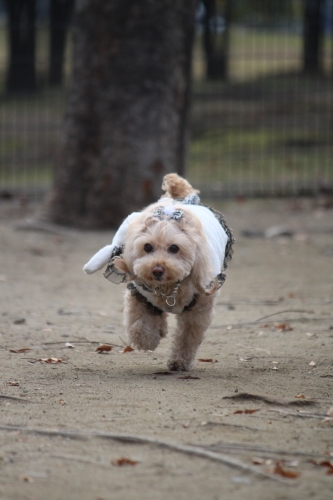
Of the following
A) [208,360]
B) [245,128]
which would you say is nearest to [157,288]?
[208,360]

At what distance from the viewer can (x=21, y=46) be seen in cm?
2117

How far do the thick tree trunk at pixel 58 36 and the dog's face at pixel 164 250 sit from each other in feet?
29.3

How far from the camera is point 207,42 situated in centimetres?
1766

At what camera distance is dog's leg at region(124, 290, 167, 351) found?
4.55 meters

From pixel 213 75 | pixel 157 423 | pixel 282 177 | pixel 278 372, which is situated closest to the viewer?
pixel 157 423

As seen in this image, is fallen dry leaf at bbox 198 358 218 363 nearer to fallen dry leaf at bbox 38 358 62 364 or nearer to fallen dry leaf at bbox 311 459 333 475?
fallen dry leaf at bbox 38 358 62 364

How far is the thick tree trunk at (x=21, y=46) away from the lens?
1825 cm

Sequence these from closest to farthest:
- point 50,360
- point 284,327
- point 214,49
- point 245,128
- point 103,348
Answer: point 50,360 < point 103,348 < point 284,327 < point 245,128 < point 214,49

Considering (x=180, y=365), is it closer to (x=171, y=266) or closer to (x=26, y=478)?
(x=171, y=266)

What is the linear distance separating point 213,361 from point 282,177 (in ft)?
29.5

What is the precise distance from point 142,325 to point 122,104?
17.5 feet

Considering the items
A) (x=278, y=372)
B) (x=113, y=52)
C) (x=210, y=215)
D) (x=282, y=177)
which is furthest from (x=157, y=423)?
(x=282, y=177)

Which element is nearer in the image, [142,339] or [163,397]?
[163,397]

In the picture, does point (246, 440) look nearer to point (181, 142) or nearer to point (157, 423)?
point (157, 423)
